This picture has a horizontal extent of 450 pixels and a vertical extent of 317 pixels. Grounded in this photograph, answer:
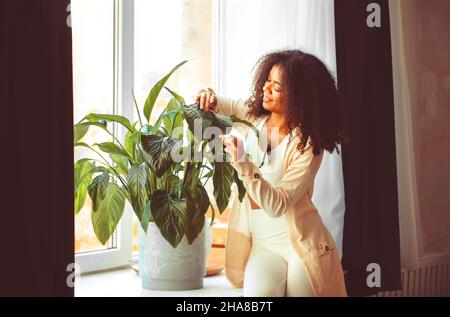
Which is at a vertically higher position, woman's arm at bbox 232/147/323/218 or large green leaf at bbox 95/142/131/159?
large green leaf at bbox 95/142/131/159

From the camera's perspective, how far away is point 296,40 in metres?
2.00

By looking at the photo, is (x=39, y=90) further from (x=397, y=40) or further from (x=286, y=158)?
(x=397, y=40)

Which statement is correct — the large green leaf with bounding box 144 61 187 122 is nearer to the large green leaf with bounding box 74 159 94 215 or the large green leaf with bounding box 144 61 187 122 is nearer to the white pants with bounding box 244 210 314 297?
the large green leaf with bounding box 74 159 94 215

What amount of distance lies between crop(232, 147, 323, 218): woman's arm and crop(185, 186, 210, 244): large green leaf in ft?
0.40

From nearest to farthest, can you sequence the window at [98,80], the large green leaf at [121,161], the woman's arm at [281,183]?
1. the woman's arm at [281,183]
2. the large green leaf at [121,161]
3. the window at [98,80]

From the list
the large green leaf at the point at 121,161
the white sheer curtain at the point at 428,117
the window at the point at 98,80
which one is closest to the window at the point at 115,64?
the window at the point at 98,80

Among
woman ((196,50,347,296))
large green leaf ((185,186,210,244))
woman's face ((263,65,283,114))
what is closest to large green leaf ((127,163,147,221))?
large green leaf ((185,186,210,244))

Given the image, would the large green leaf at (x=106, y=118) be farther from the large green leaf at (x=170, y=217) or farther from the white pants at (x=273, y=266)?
the white pants at (x=273, y=266)

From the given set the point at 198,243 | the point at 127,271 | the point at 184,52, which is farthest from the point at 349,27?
the point at 127,271

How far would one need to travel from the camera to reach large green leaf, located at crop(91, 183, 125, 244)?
1513 millimetres

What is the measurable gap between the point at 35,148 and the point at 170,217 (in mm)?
364

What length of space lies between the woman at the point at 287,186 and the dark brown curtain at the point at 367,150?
452mm

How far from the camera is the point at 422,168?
2738 millimetres

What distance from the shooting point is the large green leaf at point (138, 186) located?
1.48 m
